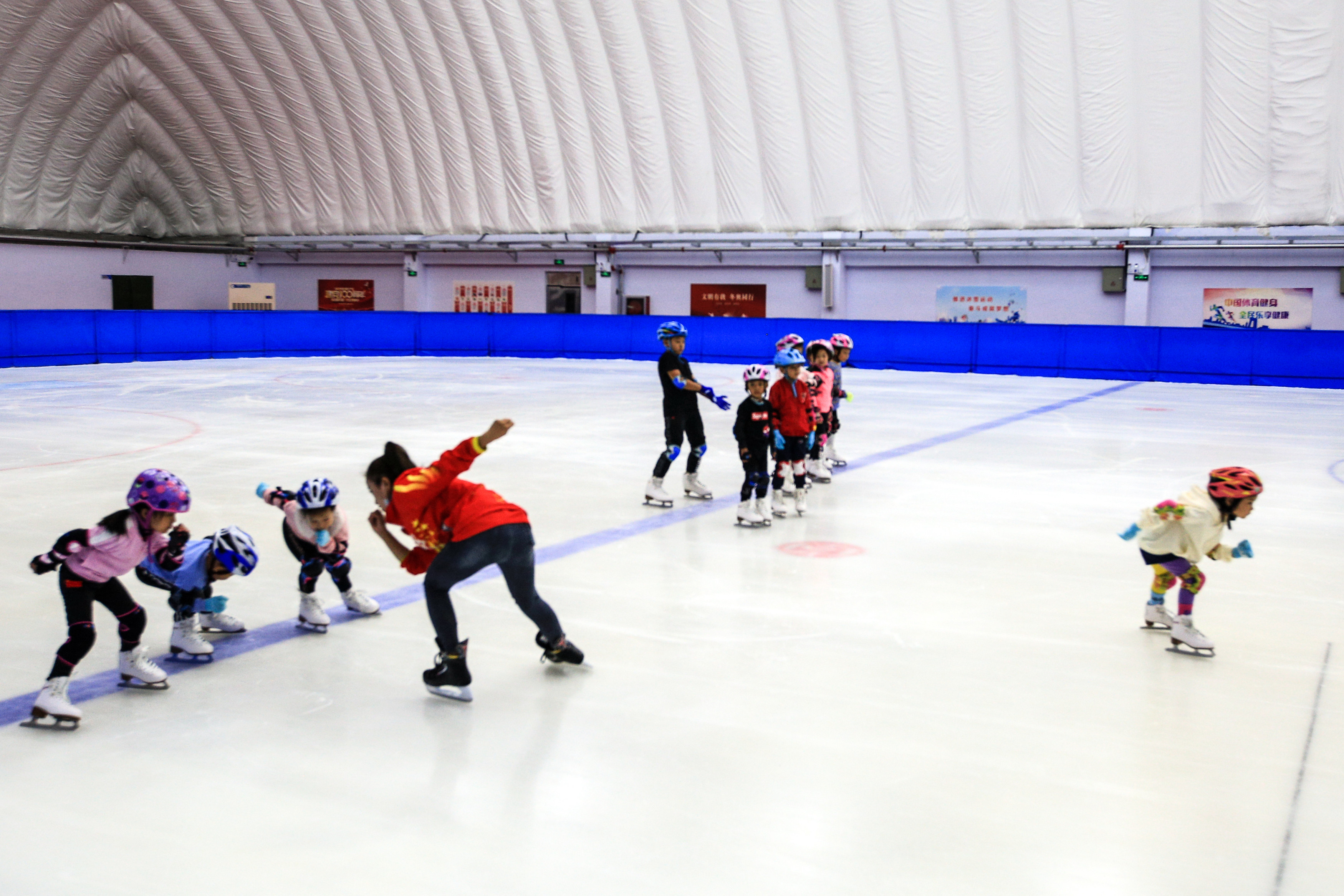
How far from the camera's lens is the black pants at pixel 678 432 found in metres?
10.3

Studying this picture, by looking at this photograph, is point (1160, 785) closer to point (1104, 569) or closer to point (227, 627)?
point (1104, 569)

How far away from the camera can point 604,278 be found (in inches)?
1554

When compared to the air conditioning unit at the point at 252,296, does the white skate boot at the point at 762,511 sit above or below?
below

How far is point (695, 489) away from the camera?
1079cm

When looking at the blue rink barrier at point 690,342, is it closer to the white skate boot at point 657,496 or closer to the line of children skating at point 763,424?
the line of children skating at point 763,424

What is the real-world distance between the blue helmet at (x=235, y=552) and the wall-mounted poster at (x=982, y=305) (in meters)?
30.2

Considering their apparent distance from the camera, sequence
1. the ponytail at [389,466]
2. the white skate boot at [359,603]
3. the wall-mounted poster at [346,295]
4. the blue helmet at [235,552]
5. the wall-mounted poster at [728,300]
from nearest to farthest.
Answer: the ponytail at [389,466] < the blue helmet at [235,552] < the white skate boot at [359,603] < the wall-mounted poster at [728,300] < the wall-mounted poster at [346,295]

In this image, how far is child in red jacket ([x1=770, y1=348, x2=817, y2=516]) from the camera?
31.0 ft

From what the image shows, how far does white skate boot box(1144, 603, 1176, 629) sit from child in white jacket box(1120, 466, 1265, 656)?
0.08 metres

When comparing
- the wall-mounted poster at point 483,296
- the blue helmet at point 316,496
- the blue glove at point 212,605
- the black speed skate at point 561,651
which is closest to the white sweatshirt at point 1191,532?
the black speed skate at point 561,651

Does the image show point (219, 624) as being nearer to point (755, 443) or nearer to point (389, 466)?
point (389, 466)

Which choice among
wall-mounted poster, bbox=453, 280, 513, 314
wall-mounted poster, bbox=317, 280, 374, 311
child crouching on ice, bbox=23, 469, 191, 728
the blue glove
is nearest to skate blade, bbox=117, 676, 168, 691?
child crouching on ice, bbox=23, 469, 191, 728

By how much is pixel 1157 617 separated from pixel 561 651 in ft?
11.4

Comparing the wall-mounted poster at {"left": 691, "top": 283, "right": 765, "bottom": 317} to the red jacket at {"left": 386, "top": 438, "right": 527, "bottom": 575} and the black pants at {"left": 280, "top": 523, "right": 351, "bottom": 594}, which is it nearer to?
the black pants at {"left": 280, "top": 523, "right": 351, "bottom": 594}
